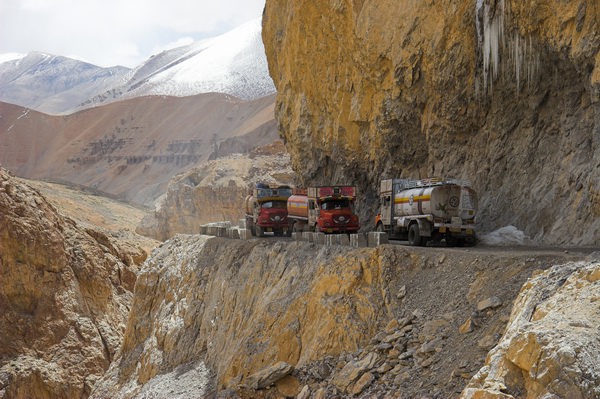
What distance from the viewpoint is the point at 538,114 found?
21.7 m

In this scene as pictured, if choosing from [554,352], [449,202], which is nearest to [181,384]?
[449,202]

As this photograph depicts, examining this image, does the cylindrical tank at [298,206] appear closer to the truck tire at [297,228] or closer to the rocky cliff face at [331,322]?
the truck tire at [297,228]

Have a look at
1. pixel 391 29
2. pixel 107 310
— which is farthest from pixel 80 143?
pixel 391 29

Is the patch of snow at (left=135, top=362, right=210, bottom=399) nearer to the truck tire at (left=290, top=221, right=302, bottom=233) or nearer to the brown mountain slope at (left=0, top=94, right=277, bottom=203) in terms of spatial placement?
the truck tire at (left=290, top=221, right=302, bottom=233)

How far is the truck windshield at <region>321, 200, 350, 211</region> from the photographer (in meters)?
25.2

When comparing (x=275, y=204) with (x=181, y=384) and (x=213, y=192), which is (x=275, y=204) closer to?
(x=181, y=384)

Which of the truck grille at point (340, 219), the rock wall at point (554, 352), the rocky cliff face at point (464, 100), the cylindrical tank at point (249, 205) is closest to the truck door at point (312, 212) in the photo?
the truck grille at point (340, 219)

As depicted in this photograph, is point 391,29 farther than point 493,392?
Yes

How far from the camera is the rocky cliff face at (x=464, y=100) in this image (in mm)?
19266

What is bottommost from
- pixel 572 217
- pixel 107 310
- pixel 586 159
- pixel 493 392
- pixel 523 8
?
pixel 107 310

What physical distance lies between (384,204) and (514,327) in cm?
1401

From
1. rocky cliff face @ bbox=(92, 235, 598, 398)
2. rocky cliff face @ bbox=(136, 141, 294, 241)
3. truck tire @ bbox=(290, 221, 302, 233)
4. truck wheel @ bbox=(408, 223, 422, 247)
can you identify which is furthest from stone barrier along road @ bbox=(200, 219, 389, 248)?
rocky cliff face @ bbox=(136, 141, 294, 241)

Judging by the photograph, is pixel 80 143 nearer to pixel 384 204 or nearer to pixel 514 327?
pixel 384 204

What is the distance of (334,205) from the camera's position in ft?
83.0
